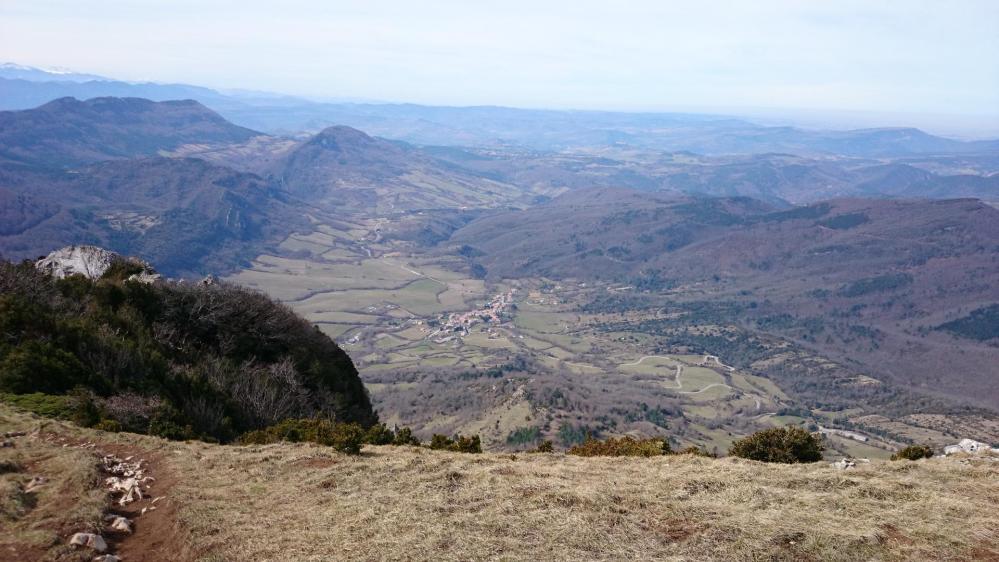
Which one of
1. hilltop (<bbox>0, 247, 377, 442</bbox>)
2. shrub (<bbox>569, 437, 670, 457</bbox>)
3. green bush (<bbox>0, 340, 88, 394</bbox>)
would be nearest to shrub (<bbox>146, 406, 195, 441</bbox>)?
hilltop (<bbox>0, 247, 377, 442</bbox>)

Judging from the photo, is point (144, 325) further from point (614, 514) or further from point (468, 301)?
point (468, 301)

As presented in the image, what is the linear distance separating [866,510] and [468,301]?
172857 millimetres

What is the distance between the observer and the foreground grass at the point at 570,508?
42.3ft

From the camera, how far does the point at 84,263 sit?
4809 cm

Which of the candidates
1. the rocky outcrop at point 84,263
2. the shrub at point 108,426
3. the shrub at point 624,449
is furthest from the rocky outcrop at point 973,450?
the rocky outcrop at point 84,263

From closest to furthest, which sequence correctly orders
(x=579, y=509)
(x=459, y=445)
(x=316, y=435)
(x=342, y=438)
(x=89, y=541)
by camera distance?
(x=89, y=541)
(x=579, y=509)
(x=342, y=438)
(x=316, y=435)
(x=459, y=445)

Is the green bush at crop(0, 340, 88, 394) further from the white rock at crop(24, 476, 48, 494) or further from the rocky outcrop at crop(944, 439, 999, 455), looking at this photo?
the rocky outcrop at crop(944, 439, 999, 455)

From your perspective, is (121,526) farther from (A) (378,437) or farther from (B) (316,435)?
(A) (378,437)

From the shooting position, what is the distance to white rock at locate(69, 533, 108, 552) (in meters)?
12.5

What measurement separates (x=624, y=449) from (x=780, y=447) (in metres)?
6.24

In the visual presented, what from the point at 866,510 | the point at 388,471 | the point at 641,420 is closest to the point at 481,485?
the point at 388,471

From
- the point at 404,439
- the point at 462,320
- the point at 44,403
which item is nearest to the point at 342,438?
the point at 404,439

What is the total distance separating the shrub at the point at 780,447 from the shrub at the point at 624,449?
317 cm

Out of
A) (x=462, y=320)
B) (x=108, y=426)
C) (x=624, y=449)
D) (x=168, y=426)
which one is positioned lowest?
(x=462, y=320)
